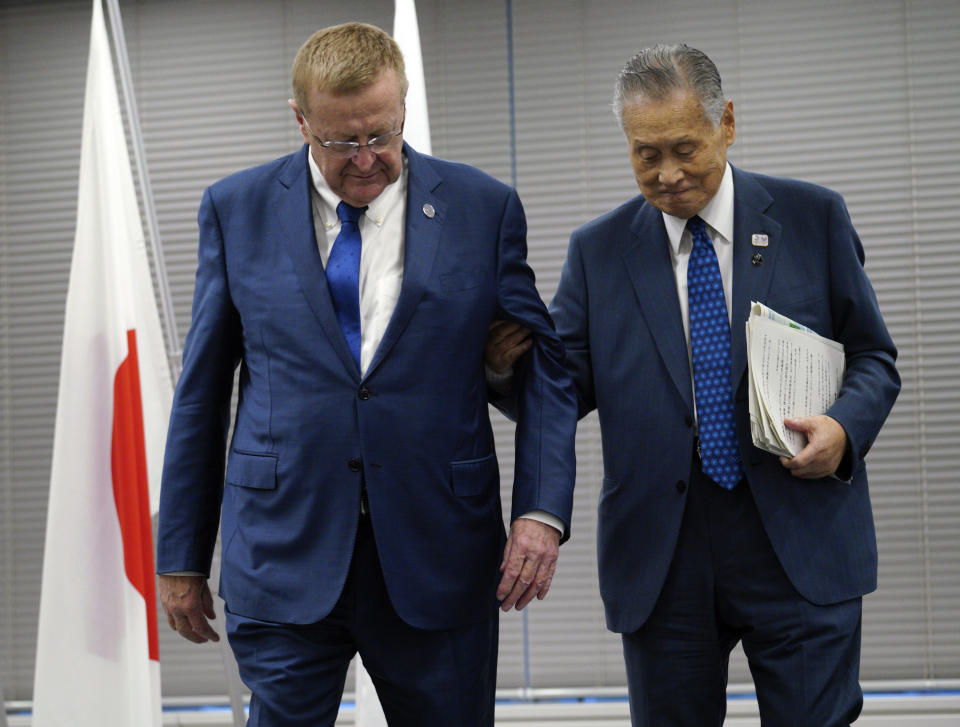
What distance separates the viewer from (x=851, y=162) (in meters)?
3.53

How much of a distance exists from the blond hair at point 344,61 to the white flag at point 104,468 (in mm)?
1489

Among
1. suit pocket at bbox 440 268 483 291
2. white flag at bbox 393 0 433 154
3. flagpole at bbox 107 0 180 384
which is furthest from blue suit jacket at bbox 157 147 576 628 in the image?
white flag at bbox 393 0 433 154

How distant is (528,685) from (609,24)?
91.7 inches

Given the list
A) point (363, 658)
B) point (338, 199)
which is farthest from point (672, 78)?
point (363, 658)

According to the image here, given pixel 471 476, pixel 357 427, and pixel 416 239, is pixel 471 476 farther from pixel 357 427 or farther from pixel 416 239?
pixel 416 239

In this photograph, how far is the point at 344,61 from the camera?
1.65 meters

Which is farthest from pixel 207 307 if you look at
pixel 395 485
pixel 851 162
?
pixel 851 162

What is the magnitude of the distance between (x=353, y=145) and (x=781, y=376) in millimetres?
809

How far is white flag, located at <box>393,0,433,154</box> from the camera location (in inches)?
123

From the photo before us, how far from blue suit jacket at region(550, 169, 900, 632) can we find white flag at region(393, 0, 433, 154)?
1332 millimetres

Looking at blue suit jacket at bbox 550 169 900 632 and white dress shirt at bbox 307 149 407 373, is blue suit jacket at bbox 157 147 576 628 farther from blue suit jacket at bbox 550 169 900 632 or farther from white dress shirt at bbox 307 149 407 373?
blue suit jacket at bbox 550 169 900 632

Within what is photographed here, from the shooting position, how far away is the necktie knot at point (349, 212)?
1.77 meters

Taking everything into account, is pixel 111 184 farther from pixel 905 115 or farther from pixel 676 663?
pixel 905 115

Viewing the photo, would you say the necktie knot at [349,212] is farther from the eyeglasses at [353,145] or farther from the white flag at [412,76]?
the white flag at [412,76]
